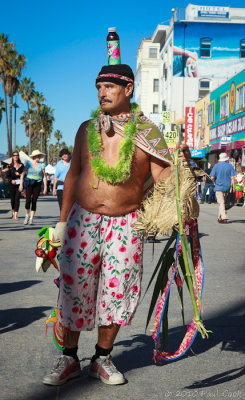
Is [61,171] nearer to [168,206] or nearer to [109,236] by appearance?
[109,236]

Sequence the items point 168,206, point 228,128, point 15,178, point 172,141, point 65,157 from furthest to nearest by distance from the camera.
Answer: point 228,128, point 15,178, point 65,157, point 172,141, point 168,206

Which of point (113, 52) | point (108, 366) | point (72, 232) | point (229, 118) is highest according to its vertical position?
point (229, 118)

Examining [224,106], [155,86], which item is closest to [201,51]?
[224,106]

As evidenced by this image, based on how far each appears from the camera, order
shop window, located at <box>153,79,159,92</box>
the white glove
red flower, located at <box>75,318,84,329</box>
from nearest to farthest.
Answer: red flower, located at <box>75,318,84,329</box> < the white glove < shop window, located at <box>153,79,159,92</box>

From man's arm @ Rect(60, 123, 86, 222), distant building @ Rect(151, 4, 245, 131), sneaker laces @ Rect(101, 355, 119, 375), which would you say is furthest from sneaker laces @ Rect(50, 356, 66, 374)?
distant building @ Rect(151, 4, 245, 131)

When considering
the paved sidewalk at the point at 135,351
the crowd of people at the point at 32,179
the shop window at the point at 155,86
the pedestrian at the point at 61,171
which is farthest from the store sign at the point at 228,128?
the shop window at the point at 155,86

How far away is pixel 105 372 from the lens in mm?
3309

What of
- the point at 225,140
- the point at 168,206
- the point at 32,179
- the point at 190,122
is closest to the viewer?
the point at 168,206

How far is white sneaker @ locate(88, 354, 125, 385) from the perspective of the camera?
328 centimetres

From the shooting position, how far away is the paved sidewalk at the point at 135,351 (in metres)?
3.19

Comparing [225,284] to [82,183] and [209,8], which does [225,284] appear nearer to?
[82,183]

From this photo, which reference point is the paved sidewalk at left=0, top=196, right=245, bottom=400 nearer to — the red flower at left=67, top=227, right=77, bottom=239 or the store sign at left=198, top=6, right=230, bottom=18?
the red flower at left=67, top=227, right=77, bottom=239

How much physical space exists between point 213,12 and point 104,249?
5092 cm

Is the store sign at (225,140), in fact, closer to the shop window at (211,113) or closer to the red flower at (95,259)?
the shop window at (211,113)
